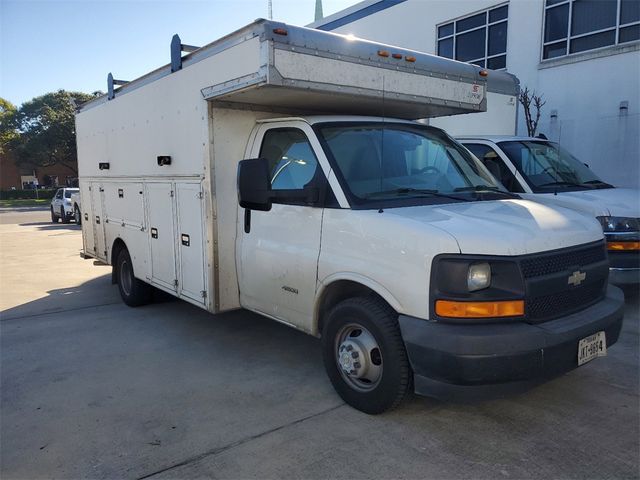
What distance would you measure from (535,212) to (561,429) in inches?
58.4

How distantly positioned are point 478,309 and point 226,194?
2.62 m

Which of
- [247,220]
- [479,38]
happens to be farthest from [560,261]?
[479,38]

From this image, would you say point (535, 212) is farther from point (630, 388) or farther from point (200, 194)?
point (200, 194)

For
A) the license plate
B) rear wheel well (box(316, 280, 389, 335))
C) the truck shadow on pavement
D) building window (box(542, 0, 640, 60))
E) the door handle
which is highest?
building window (box(542, 0, 640, 60))

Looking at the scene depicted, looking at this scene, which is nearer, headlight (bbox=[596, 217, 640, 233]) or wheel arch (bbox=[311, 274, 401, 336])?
wheel arch (bbox=[311, 274, 401, 336])

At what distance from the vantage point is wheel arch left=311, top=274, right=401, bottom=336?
3293mm

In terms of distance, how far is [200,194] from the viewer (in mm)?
4711

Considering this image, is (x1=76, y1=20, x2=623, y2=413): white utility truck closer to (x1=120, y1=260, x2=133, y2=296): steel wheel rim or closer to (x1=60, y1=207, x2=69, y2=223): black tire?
(x1=120, y1=260, x2=133, y2=296): steel wheel rim

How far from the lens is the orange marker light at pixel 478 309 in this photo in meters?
2.97

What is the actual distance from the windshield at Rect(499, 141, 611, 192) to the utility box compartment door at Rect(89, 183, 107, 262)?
5.65 m

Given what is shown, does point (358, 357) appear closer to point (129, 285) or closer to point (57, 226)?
point (129, 285)

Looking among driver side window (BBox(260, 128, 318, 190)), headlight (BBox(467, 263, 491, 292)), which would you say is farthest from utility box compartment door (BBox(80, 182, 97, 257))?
headlight (BBox(467, 263, 491, 292))

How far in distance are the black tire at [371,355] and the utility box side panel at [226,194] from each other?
1357 mm

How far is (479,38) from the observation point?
14.5 m
